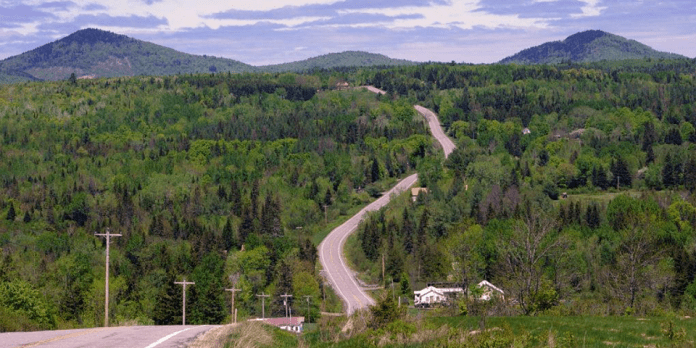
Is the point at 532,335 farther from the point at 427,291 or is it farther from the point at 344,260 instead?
the point at 344,260

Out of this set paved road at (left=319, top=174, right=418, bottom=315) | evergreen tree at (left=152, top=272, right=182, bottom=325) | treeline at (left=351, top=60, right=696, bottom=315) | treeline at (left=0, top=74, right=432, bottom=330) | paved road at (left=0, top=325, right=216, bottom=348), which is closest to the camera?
paved road at (left=0, top=325, right=216, bottom=348)

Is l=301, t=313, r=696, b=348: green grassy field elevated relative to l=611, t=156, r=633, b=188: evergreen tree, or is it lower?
elevated

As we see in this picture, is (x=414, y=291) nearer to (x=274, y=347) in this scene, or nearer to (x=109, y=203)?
(x=109, y=203)

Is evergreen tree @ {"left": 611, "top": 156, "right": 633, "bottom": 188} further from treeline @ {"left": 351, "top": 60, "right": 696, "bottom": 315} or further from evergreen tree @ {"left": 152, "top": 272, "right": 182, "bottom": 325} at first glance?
evergreen tree @ {"left": 152, "top": 272, "right": 182, "bottom": 325}

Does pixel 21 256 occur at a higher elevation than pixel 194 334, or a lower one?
lower

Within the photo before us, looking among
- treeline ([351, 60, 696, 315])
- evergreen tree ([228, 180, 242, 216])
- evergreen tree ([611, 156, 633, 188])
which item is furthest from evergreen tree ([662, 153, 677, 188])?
evergreen tree ([228, 180, 242, 216])

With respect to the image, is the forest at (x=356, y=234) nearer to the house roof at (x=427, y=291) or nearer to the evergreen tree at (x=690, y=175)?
the evergreen tree at (x=690, y=175)

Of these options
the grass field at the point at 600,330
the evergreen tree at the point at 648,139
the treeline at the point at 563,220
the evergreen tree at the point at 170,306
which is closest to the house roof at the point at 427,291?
the treeline at the point at 563,220

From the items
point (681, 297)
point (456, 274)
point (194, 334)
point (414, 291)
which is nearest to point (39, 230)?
point (414, 291)

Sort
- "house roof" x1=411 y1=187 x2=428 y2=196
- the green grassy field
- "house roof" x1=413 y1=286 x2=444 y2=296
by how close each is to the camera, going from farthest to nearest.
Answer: "house roof" x1=411 y1=187 x2=428 y2=196 < "house roof" x1=413 y1=286 x2=444 y2=296 < the green grassy field
